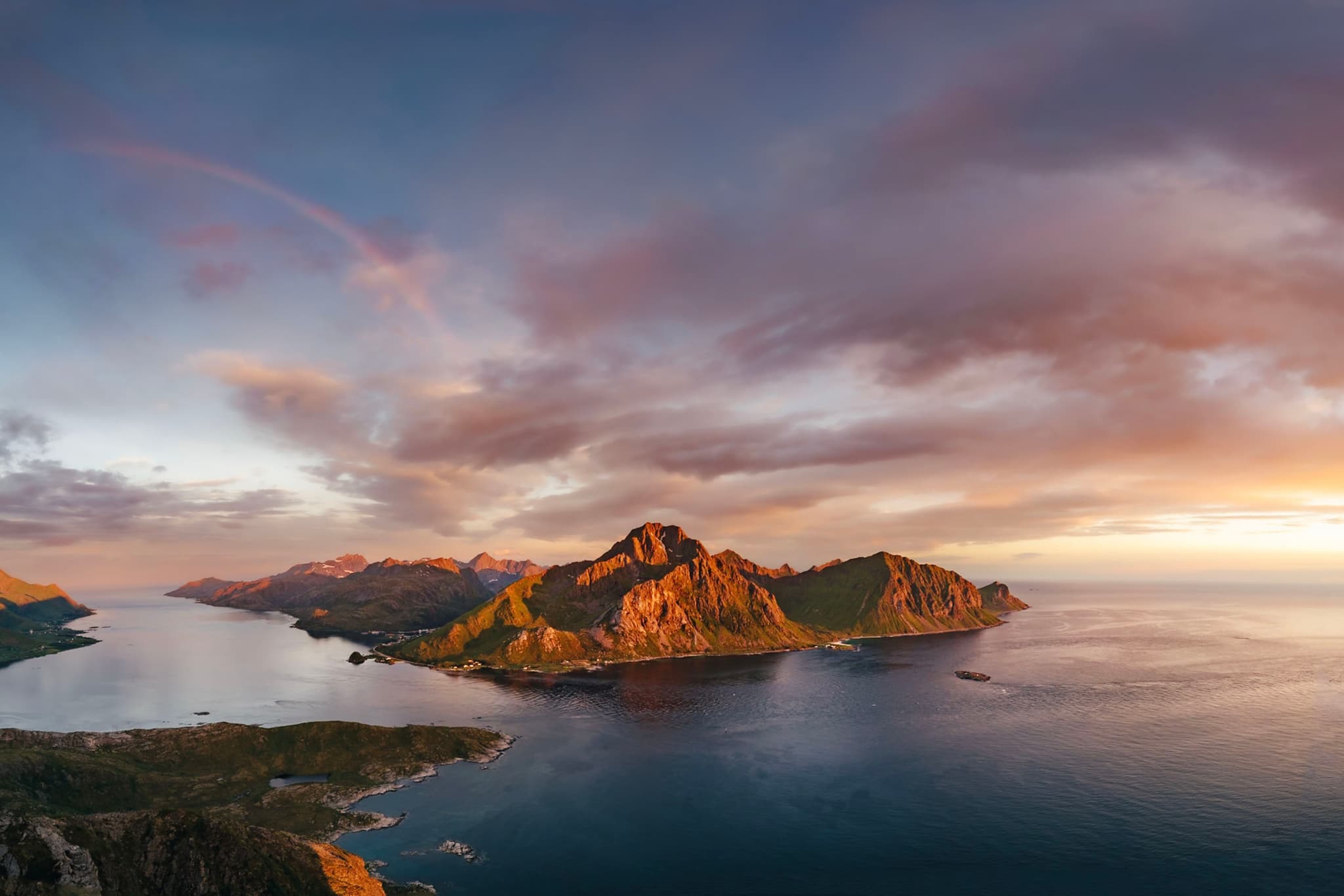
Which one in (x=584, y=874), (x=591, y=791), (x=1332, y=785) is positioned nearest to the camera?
(x=584, y=874)

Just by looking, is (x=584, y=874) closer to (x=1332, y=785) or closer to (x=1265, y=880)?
(x=1265, y=880)

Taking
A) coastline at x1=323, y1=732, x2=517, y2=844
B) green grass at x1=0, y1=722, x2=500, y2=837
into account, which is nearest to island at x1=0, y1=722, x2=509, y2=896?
green grass at x1=0, y1=722, x2=500, y2=837

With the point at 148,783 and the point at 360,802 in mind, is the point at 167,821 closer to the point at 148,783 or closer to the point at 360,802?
the point at 360,802

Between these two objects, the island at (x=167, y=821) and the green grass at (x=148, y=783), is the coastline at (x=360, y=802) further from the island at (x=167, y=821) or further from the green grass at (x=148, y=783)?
the green grass at (x=148, y=783)

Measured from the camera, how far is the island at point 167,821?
98875 millimetres

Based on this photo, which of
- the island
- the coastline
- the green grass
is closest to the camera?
the island

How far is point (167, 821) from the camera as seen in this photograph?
111938mm

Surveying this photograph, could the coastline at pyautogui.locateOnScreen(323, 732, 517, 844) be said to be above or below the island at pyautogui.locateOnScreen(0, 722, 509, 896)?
below

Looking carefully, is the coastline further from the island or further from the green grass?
the green grass

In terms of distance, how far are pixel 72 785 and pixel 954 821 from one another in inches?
9132

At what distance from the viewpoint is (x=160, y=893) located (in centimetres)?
10388

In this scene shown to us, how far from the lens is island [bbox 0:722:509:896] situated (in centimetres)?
9888

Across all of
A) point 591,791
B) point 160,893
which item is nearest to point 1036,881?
point 591,791

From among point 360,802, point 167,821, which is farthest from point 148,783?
point 167,821
